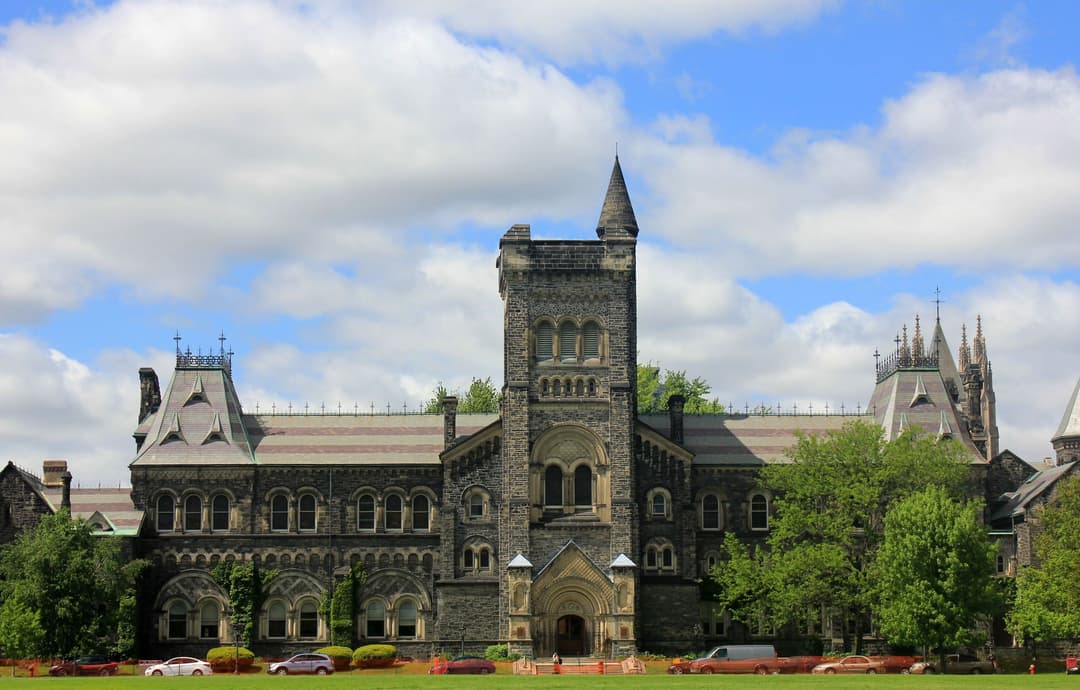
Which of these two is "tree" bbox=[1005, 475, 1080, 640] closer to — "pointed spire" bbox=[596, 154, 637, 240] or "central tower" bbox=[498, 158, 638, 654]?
"central tower" bbox=[498, 158, 638, 654]

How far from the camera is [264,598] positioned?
7806 cm

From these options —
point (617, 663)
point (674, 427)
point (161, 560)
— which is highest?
point (674, 427)

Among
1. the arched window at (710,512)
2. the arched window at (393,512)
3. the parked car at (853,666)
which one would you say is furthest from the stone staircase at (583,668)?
the arched window at (393,512)

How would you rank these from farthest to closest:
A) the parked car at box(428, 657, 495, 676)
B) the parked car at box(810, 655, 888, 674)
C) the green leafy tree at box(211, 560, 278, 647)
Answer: the green leafy tree at box(211, 560, 278, 647) → the parked car at box(428, 657, 495, 676) → the parked car at box(810, 655, 888, 674)

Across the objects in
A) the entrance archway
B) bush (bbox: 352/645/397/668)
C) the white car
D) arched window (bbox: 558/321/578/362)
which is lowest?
the white car

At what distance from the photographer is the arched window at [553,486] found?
75750 mm

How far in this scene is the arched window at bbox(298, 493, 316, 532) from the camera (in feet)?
259

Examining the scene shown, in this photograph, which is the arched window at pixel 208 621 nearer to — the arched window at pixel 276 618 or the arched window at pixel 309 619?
the arched window at pixel 276 618

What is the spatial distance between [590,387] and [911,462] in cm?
1545

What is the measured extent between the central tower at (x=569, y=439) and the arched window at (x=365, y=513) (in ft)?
24.0

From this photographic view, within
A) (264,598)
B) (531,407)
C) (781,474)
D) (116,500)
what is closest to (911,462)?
(781,474)

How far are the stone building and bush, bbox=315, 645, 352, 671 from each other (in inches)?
148

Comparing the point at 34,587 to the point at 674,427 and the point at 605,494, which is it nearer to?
the point at 605,494

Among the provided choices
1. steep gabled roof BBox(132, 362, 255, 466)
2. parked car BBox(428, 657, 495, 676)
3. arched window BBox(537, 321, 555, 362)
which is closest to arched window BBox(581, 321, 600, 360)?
arched window BBox(537, 321, 555, 362)
